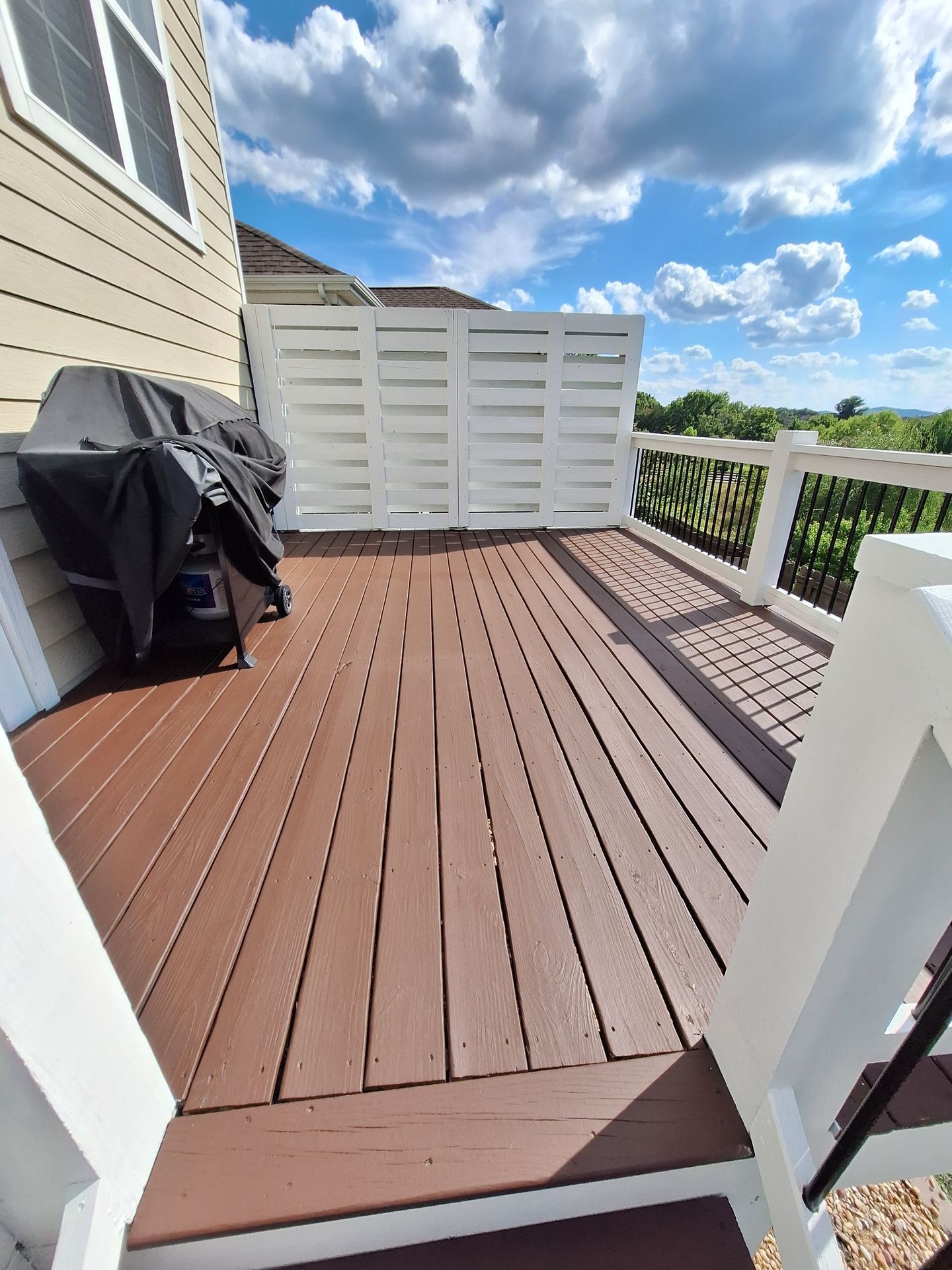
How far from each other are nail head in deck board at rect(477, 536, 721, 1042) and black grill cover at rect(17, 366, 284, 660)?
1475 millimetres

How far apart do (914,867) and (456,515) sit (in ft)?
13.3

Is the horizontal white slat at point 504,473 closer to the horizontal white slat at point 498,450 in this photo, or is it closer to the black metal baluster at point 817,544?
the horizontal white slat at point 498,450

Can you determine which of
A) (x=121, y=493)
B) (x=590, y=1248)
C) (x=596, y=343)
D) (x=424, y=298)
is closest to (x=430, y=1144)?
(x=590, y=1248)

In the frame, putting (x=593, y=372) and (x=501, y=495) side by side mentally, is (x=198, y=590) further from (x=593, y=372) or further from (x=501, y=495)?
(x=593, y=372)

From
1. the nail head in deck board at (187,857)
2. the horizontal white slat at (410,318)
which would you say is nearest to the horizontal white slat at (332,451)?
the horizontal white slat at (410,318)

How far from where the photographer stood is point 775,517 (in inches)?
106

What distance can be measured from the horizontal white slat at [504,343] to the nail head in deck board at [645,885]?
3229mm

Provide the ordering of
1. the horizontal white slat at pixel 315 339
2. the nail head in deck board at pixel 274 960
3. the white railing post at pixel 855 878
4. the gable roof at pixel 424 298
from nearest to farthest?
the white railing post at pixel 855 878
the nail head in deck board at pixel 274 960
the horizontal white slat at pixel 315 339
the gable roof at pixel 424 298

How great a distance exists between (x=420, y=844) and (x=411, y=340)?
12.5ft

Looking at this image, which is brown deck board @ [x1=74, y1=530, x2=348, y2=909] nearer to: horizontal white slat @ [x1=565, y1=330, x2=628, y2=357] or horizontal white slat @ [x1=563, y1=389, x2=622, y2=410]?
horizontal white slat @ [x1=563, y1=389, x2=622, y2=410]

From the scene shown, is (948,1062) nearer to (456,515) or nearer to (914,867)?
(914,867)

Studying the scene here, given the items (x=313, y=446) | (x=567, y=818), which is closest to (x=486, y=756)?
(x=567, y=818)

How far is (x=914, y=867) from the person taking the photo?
1.84ft

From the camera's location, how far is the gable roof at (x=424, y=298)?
9.77 m
